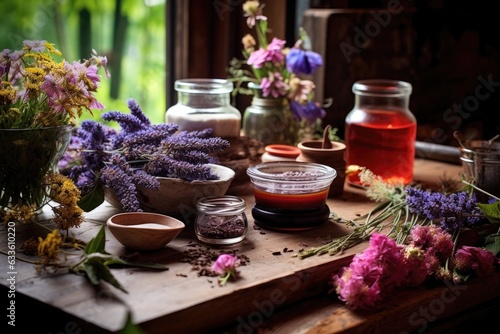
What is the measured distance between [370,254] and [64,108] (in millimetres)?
570

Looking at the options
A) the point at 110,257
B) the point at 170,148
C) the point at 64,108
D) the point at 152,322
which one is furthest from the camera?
the point at 170,148

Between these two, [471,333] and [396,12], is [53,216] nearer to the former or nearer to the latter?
[471,333]

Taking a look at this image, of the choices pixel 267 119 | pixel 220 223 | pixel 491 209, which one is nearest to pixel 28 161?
pixel 220 223

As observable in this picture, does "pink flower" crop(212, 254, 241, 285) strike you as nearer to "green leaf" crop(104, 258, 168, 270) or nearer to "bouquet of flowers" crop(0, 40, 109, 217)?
"green leaf" crop(104, 258, 168, 270)

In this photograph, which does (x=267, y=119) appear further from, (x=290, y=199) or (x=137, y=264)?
(x=137, y=264)

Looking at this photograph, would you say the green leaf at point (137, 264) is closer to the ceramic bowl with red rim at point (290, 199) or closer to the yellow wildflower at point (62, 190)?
the yellow wildflower at point (62, 190)

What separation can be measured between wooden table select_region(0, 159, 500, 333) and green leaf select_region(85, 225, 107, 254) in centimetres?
5

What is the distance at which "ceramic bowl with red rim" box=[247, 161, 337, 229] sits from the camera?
1272 millimetres

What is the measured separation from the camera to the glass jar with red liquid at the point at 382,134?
61.9 inches

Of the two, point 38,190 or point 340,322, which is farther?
point 38,190

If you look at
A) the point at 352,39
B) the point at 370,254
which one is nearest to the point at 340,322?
the point at 370,254

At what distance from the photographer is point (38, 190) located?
1.21 metres

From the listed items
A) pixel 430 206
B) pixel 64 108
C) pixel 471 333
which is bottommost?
pixel 471 333

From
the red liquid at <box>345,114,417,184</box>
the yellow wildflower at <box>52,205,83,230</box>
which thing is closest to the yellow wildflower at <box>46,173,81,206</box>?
the yellow wildflower at <box>52,205,83,230</box>
